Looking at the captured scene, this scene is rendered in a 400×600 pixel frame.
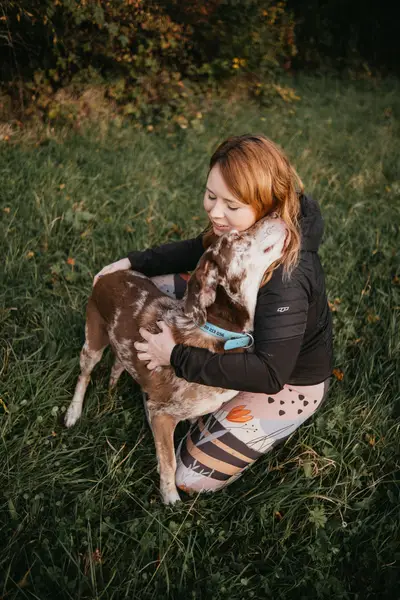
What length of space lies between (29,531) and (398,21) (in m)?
20.7

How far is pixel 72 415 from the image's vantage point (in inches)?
118

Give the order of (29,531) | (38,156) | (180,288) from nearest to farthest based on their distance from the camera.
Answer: (29,531) < (180,288) < (38,156)

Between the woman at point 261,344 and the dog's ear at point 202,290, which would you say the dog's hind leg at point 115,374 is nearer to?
the woman at point 261,344

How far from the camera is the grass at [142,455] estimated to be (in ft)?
7.32

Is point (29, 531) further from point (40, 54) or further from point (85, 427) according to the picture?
point (40, 54)

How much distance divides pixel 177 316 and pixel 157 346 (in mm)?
200

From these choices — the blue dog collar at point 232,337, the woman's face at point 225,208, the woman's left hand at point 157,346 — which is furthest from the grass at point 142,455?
the woman's face at point 225,208

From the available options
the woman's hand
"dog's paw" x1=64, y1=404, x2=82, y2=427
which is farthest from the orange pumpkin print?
the woman's hand

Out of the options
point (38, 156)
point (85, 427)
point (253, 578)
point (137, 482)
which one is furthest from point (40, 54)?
point (253, 578)

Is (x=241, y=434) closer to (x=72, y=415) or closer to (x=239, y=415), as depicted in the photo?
(x=239, y=415)

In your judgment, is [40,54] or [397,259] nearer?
[397,259]

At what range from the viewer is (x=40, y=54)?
21.5 feet

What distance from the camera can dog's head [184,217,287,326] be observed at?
A: 225cm

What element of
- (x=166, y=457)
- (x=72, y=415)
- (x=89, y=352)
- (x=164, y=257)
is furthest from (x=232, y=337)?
(x=72, y=415)
